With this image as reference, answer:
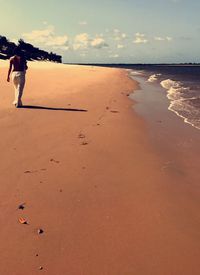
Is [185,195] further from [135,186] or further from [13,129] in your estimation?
[13,129]

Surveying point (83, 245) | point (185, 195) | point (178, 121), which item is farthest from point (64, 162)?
point (178, 121)

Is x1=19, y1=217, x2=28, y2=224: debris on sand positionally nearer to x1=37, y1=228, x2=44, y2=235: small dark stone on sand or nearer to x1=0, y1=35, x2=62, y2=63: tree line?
x1=37, y1=228, x2=44, y2=235: small dark stone on sand

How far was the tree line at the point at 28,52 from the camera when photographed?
59688 mm

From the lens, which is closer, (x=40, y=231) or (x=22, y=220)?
(x=40, y=231)

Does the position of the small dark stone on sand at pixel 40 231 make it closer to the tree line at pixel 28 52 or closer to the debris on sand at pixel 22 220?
the debris on sand at pixel 22 220

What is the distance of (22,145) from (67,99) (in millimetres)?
8008

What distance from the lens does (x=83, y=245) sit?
13.5 ft

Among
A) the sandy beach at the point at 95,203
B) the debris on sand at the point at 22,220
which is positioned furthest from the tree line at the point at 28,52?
the debris on sand at the point at 22,220

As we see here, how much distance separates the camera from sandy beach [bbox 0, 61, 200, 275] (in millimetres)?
3891

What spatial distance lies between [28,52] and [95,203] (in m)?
71.3

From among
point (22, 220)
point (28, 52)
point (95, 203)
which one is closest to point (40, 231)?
point (22, 220)

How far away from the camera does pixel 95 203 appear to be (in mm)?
5137

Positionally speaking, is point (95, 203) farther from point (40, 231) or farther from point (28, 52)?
point (28, 52)

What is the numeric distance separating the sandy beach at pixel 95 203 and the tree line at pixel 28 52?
4219cm
